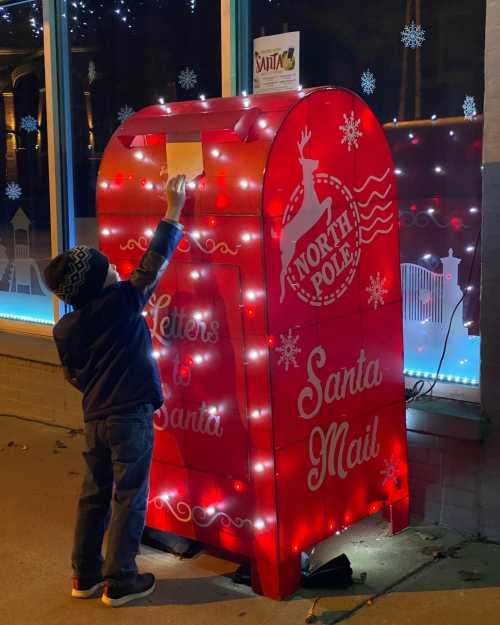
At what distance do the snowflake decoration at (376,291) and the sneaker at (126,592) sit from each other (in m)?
1.73

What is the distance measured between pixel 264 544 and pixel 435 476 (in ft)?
3.95

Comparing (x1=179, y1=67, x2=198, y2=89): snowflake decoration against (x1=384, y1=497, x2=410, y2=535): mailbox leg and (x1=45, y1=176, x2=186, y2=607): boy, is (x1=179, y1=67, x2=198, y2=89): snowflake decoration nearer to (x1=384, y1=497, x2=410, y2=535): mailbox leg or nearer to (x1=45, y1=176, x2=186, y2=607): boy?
(x1=45, y1=176, x2=186, y2=607): boy

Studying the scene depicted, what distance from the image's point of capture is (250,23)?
5.53m

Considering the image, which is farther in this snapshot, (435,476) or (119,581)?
(435,476)

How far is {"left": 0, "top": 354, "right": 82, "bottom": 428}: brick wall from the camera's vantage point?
6488mm

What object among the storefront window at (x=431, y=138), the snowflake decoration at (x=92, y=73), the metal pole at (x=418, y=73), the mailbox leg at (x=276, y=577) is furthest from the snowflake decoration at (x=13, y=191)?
the mailbox leg at (x=276, y=577)

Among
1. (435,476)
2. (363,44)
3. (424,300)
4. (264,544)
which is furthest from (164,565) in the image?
(363,44)

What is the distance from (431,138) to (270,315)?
1.71 m

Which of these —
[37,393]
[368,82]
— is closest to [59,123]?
[37,393]

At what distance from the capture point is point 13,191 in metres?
7.45

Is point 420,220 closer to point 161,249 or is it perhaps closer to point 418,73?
point 418,73

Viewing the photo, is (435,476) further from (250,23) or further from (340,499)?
(250,23)

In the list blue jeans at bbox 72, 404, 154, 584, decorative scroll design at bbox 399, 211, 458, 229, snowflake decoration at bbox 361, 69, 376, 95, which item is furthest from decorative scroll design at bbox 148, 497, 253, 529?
snowflake decoration at bbox 361, 69, 376, 95

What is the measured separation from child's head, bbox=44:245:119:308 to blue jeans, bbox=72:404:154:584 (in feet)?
1.84
